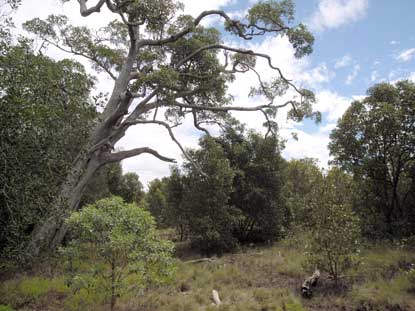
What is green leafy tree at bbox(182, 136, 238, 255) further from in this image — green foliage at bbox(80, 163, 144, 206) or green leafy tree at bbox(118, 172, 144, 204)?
green leafy tree at bbox(118, 172, 144, 204)

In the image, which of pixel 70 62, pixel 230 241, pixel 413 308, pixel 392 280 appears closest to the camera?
pixel 413 308

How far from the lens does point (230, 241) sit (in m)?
12.0

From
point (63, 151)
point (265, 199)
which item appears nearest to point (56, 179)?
point (63, 151)

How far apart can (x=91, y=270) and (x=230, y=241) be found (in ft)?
24.8

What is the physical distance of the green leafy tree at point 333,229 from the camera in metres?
7.02

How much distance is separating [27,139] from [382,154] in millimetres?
11267

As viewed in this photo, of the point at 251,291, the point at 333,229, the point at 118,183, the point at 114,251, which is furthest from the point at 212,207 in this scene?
the point at 118,183

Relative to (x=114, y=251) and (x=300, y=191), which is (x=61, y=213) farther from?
(x=300, y=191)

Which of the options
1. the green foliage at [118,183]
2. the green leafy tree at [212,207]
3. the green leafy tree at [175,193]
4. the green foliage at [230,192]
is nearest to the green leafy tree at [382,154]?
the green foliage at [230,192]

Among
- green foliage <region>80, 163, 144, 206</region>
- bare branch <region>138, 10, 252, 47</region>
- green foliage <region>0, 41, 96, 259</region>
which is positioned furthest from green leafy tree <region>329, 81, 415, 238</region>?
green foliage <region>80, 163, 144, 206</region>

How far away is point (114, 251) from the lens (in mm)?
5180

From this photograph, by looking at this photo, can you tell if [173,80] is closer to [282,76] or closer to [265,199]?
[282,76]

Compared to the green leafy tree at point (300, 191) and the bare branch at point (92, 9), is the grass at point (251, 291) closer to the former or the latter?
the green leafy tree at point (300, 191)

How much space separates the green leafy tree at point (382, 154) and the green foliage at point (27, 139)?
10.0 meters
